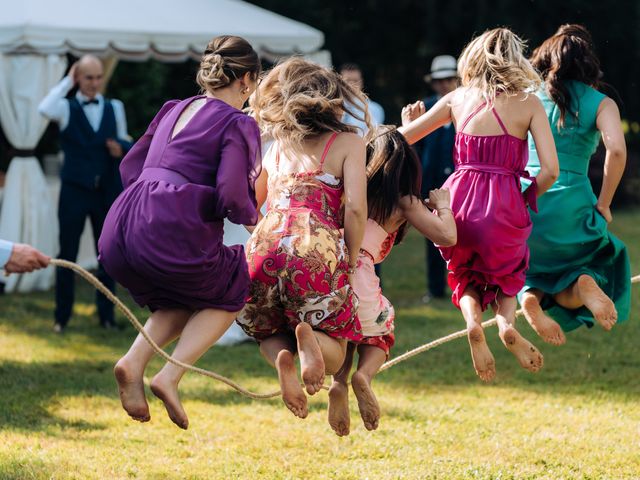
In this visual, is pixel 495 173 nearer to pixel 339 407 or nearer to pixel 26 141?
pixel 339 407

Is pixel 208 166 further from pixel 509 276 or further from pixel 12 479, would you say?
pixel 12 479

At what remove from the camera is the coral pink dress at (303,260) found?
4.38 m

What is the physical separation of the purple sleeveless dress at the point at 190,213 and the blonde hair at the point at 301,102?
31 cm

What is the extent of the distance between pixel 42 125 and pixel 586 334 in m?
5.42

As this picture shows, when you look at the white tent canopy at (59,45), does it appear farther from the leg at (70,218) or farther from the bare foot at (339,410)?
the bare foot at (339,410)

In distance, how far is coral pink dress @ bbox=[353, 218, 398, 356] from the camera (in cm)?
476

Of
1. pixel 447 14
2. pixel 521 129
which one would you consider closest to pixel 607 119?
pixel 521 129

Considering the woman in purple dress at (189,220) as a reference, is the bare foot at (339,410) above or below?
below

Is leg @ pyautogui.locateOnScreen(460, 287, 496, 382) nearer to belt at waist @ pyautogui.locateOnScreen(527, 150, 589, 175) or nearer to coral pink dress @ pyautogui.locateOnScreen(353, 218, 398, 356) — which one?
coral pink dress @ pyautogui.locateOnScreen(353, 218, 398, 356)

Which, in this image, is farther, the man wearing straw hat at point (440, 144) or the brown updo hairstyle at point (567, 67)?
the man wearing straw hat at point (440, 144)

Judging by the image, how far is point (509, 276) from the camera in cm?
503

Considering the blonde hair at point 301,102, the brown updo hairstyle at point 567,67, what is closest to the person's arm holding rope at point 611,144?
the brown updo hairstyle at point 567,67

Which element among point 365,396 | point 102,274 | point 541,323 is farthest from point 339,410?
point 102,274

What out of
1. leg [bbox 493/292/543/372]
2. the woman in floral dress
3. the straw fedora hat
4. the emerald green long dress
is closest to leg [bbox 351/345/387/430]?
the woman in floral dress
